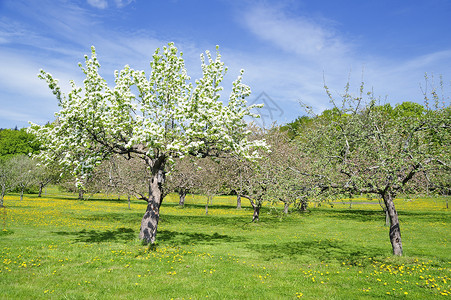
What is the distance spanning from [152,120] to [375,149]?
11.4 metres

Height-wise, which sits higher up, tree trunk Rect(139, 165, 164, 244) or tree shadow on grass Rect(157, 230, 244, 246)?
tree trunk Rect(139, 165, 164, 244)

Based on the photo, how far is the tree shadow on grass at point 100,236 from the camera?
18.9 meters

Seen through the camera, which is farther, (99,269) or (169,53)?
(169,53)

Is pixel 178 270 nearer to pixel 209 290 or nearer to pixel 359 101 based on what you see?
pixel 209 290

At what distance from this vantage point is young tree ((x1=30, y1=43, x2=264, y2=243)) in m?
15.4

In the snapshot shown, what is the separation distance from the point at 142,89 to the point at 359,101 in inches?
485

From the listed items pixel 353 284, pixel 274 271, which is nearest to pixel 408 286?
pixel 353 284

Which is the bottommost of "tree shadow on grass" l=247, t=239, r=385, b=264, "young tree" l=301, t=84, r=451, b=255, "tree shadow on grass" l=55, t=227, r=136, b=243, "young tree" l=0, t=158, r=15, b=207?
"tree shadow on grass" l=55, t=227, r=136, b=243

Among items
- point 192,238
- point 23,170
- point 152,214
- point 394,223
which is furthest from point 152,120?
point 23,170

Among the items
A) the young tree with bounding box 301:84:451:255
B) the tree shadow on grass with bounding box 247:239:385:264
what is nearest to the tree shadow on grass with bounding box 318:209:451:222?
the tree shadow on grass with bounding box 247:239:385:264

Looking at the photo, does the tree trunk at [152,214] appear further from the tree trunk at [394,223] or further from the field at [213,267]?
the tree trunk at [394,223]

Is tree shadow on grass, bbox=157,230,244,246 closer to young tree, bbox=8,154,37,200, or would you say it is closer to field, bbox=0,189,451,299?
field, bbox=0,189,451,299

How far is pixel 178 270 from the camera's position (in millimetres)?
12562

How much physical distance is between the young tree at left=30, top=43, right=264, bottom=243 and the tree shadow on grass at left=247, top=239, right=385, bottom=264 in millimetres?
5987
